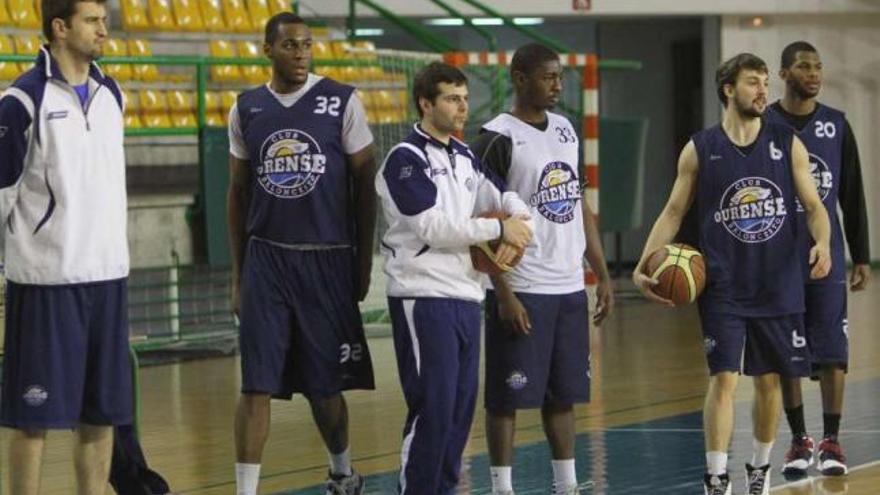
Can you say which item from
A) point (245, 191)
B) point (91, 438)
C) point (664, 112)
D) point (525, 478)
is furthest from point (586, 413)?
point (664, 112)

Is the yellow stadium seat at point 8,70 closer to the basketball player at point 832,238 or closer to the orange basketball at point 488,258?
the basketball player at point 832,238

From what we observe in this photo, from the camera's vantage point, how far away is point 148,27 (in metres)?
16.8

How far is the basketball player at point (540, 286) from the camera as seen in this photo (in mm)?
7641

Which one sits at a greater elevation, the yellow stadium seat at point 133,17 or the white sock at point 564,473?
the yellow stadium seat at point 133,17

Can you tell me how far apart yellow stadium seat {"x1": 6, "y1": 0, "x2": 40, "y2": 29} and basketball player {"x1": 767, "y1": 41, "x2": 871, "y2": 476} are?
27.4ft

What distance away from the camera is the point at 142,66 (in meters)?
15.9

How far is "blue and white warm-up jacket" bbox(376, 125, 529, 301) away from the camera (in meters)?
7.03

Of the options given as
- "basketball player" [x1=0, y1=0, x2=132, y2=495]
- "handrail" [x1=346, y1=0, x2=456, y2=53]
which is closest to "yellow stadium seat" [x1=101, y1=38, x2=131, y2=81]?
"handrail" [x1=346, y1=0, x2=456, y2=53]

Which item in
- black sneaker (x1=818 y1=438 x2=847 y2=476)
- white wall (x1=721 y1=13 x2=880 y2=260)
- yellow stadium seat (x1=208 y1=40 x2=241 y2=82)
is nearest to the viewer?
black sneaker (x1=818 y1=438 x2=847 y2=476)

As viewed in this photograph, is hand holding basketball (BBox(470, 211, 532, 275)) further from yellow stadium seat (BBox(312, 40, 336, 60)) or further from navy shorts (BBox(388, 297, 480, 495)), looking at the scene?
yellow stadium seat (BBox(312, 40, 336, 60))

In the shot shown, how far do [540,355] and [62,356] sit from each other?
2026mm

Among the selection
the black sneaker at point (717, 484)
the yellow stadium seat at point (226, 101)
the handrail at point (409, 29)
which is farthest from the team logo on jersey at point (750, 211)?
the handrail at point (409, 29)

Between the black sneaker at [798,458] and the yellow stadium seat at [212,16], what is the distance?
9.44 metres

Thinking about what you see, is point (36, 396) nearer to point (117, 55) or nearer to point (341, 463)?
point (341, 463)
